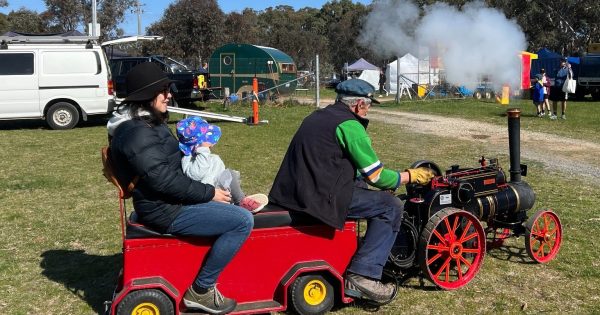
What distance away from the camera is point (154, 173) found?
3.44 m

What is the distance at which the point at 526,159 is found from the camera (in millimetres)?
Result: 10148

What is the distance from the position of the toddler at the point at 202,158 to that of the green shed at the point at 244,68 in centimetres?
2286

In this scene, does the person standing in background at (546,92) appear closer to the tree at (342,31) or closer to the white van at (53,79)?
the white van at (53,79)

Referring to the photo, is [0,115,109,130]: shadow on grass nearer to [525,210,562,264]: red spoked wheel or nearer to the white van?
the white van

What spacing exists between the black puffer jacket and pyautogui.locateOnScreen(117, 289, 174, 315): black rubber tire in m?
0.42

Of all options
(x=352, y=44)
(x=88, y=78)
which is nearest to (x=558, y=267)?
(x=88, y=78)

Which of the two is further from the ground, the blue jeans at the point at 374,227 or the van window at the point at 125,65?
the van window at the point at 125,65

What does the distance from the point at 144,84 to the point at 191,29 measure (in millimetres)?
38818

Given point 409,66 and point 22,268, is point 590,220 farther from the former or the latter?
point 409,66

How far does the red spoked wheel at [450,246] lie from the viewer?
167 inches

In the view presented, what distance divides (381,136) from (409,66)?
19.1 metres

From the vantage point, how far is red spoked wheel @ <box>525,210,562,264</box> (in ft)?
16.1

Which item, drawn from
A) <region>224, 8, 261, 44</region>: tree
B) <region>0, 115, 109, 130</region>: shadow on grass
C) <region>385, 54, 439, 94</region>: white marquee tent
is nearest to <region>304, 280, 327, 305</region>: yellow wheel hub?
<region>0, 115, 109, 130</region>: shadow on grass

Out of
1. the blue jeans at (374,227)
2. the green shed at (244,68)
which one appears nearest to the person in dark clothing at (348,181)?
the blue jeans at (374,227)
